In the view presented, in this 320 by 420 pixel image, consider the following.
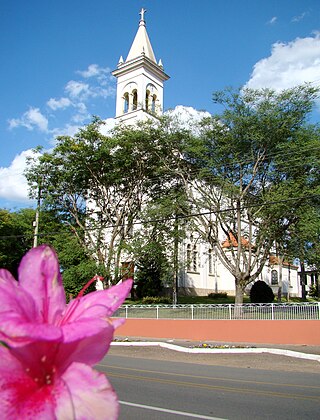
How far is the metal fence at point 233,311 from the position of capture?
69.6 ft

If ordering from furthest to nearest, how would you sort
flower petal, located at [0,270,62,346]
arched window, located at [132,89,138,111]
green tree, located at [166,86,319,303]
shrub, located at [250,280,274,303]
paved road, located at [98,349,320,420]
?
arched window, located at [132,89,138,111], shrub, located at [250,280,274,303], green tree, located at [166,86,319,303], paved road, located at [98,349,320,420], flower petal, located at [0,270,62,346]

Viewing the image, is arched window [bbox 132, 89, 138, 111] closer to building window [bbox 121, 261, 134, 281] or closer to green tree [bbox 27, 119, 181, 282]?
green tree [bbox 27, 119, 181, 282]

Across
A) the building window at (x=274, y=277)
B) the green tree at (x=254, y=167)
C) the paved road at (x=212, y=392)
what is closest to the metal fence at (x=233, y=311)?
the green tree at (x=254, y=167)

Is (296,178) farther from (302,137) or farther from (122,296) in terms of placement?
(122,296)

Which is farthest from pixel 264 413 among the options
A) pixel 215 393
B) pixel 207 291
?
pixel 207 291

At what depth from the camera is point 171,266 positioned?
105 feet

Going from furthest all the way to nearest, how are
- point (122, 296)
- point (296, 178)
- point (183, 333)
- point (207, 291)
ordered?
→ point (207, 291), point (296, 178), point (183, 333), point (122, 296)

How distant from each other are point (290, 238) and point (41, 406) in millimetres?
28387

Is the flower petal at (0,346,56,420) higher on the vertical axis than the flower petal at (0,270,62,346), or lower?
lower

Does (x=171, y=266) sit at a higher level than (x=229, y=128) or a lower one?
lower

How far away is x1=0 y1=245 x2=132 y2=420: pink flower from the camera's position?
24.7 inches

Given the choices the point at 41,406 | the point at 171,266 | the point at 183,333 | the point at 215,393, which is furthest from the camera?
the point at 171,266

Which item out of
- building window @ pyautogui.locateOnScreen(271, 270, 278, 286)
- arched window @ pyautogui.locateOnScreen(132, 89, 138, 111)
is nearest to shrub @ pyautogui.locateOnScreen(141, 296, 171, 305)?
arched window @ pyautogui.locateOnScreen(132, 89, 138, 111)

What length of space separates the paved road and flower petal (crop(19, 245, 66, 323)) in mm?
7447
